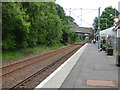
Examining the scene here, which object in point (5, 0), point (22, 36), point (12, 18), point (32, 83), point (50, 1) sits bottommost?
point (32, 83)

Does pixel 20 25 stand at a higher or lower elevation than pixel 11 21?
lower

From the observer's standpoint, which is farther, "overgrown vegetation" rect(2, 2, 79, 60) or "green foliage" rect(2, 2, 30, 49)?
"overgrown vegetation" rect(2, 2, 79, 60)

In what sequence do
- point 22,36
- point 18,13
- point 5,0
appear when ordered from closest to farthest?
point 5,0, point 18,13, point 22,36

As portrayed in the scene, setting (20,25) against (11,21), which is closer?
(11,21)

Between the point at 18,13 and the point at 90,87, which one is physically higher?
the point at 18,13

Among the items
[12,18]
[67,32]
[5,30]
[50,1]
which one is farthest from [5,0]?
[67,32]

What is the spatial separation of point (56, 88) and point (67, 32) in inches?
2040

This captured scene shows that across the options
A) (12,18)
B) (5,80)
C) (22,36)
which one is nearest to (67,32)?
(22,36)

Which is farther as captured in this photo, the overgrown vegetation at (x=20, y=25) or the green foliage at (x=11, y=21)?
the overgrown vegetation at (x=20, y=25)

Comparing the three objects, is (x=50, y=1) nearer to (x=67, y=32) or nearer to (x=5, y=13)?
(x=5, y=13)

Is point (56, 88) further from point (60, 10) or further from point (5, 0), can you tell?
point (60, 10)

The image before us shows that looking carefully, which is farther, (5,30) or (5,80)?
(5,30)

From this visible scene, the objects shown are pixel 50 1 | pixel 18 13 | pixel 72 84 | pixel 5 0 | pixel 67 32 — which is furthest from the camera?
pixel 67 32

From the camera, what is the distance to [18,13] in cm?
1742
